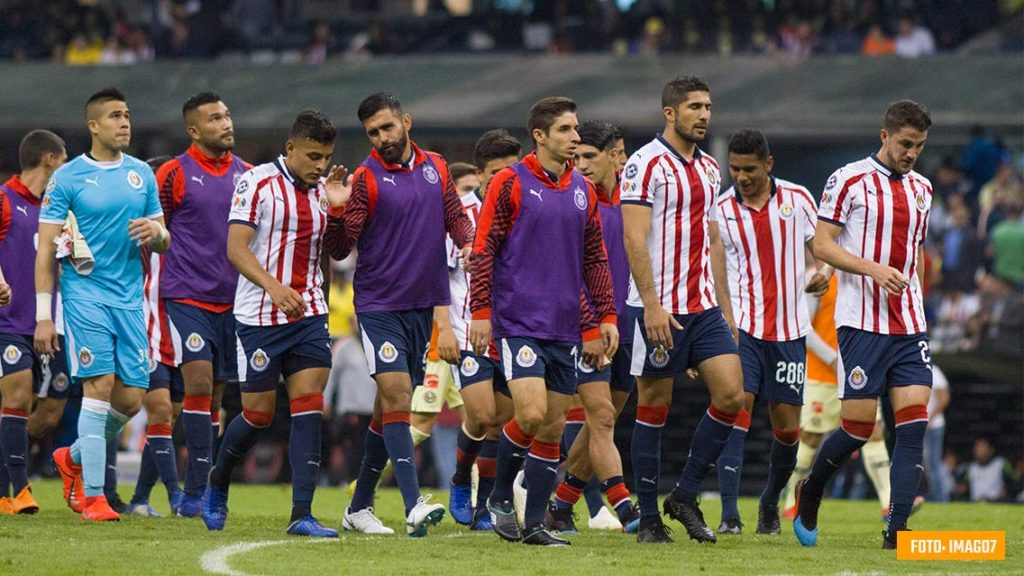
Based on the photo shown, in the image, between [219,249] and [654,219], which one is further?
[219,249]

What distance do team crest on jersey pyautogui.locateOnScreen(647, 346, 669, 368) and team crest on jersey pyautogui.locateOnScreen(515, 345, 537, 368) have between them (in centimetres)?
82

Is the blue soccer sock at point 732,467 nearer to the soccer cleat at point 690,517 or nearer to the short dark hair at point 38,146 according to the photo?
the soccer cleat at point 690,517

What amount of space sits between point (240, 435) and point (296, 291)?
3.02 feet

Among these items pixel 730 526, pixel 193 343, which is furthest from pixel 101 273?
pixel 730 526

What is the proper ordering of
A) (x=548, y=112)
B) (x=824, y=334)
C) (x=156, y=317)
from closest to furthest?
1. (x=548, y=112)
2. (x=156, y=317)
3. (x=824, y=334)

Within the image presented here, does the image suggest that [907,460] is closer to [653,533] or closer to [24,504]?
[653,533]

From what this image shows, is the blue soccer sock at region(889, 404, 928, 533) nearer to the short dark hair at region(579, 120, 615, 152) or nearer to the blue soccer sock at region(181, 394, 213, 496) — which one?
the short dark hair at region(579, 120, 615, 152)

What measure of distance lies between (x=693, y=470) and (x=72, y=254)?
4043mm

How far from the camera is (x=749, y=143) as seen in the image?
37.2ft

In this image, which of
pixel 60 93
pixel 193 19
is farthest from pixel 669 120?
pixel 193 19

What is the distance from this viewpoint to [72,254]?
1095 centimetres

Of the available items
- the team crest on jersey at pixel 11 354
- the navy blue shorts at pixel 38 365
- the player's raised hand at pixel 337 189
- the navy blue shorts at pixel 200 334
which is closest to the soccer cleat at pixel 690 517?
the player's raised hand at pixel 337 189

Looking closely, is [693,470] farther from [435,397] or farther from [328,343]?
[435,397]

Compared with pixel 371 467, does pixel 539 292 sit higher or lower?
higher
